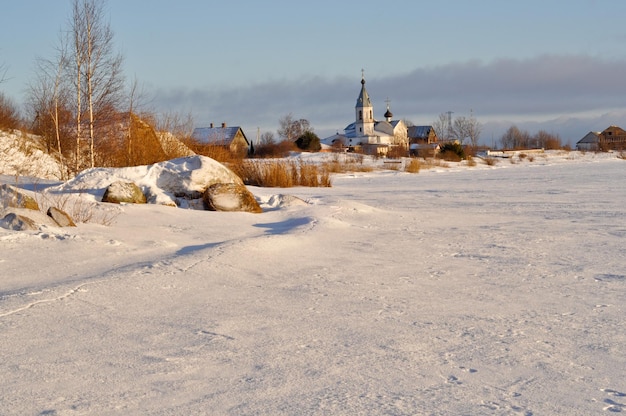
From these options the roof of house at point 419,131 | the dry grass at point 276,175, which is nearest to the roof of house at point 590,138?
the roof of house at point 419,131

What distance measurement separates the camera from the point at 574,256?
664 centimetres

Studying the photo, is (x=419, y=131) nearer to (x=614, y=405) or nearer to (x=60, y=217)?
(x=60, y=217)

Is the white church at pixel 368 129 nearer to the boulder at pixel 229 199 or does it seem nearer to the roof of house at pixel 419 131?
the roof of house at pixel 419 131

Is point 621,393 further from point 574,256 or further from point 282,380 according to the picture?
point 574,256

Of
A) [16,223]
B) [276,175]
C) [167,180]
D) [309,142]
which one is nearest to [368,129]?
[309,142]

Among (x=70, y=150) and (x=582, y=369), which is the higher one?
(x=70, y=150)

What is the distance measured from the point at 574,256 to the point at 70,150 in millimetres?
14209

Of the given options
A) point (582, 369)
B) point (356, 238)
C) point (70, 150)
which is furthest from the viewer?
point (70, 150)

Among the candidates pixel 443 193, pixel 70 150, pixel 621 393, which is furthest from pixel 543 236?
pixel 70 150

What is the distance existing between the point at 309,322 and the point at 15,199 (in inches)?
186

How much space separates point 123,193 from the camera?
968 cm

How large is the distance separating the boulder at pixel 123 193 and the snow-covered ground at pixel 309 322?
1320 mm

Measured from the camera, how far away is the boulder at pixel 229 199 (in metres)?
10.1

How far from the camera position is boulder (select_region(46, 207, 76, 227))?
285 inches
